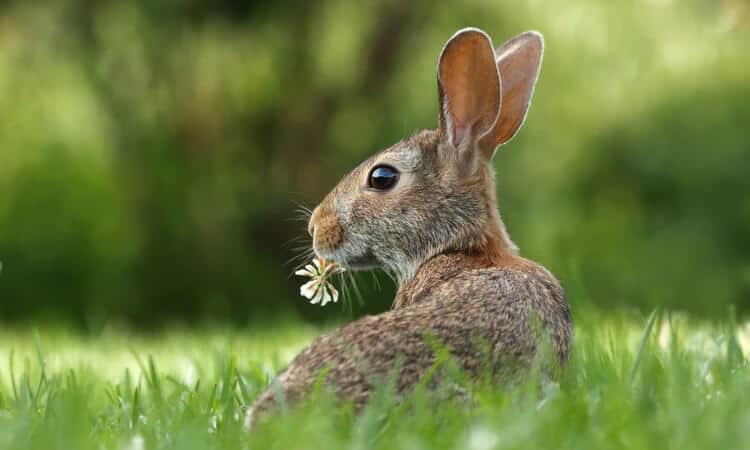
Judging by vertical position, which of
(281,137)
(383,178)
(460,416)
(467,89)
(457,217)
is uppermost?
(281,137)

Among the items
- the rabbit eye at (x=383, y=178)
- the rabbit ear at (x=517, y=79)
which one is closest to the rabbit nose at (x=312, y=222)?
the rabbit eye at (x=383, y=178)

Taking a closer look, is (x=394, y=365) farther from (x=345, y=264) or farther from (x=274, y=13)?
(x=274, y=13)

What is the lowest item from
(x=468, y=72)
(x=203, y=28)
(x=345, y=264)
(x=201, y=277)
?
(x=201, y=277)

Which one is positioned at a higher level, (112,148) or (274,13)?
(274,13)

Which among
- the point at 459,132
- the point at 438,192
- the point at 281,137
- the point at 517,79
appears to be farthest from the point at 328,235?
the point at 281,137

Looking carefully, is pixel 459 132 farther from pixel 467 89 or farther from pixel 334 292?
pixel 334 292

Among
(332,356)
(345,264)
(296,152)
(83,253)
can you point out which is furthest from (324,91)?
(332,356)

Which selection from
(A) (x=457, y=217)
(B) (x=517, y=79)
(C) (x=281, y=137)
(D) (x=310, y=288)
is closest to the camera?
(A) (x=457, y=217)

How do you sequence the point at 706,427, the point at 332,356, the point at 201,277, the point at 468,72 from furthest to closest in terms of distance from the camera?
the point at 201,277, the point at 468,72, the point at 332,356, the point at 706,427
